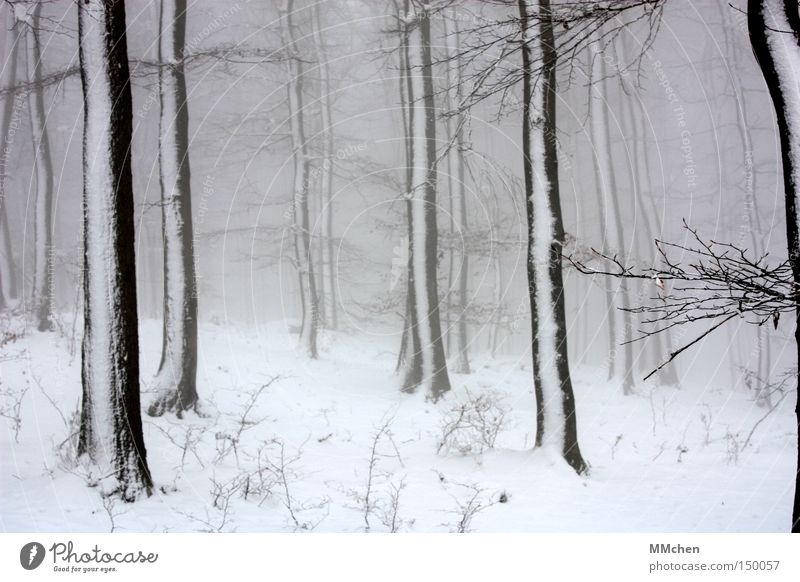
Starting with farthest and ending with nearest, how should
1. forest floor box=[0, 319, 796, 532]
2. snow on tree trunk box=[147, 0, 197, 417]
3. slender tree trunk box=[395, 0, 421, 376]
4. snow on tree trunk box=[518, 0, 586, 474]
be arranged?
slender tree trunk box=[395, 0, 421, 376] < snow on tree trunk box=[147, 0, 197, 417] < snow on tree trunk box=[518, 0, 586, 474] < forest floor box=[0, 319, 796, 532]

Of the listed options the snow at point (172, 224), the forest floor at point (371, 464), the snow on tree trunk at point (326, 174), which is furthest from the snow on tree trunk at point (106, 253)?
the snow on tree trunk at point (326, 174)

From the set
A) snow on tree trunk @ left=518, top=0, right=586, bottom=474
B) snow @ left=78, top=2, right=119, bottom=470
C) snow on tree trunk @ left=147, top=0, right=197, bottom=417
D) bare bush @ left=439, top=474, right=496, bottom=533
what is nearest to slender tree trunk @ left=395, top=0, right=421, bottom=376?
snow on tree trunk @ left=518, top=0, right=586, bottom=474

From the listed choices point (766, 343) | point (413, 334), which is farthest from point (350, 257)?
point (766, 343)

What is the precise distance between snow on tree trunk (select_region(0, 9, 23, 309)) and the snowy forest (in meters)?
0.12

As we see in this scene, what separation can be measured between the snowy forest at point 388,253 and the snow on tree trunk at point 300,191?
0.25 feet

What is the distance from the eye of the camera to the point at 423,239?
9.88m

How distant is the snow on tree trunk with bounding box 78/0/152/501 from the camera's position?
5344 millimetres

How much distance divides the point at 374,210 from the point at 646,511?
714 cm

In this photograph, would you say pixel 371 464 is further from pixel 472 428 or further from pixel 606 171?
pixel 606 171

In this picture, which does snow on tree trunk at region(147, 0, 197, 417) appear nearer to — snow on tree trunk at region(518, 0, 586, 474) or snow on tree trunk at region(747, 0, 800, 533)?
snow on tree trunk at region(518, 0, 586, 474)

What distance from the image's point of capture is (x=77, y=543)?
4984 millimetres

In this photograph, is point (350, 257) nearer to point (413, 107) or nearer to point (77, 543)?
point (413, 107)

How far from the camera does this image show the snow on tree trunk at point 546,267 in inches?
249

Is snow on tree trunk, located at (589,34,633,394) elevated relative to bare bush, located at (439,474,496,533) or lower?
elevated
